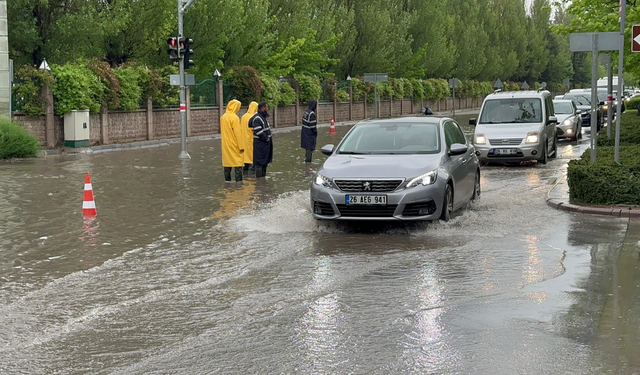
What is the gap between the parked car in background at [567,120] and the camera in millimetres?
31203

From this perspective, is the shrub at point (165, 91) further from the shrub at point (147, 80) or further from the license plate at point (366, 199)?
the license plate at point (366, 199)

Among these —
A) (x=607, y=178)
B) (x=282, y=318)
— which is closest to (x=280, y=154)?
(x=607, y=178)

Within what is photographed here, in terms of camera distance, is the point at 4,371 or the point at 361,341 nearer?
the point at 4,371

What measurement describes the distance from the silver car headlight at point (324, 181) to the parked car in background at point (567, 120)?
799 inches

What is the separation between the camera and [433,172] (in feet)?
38.8

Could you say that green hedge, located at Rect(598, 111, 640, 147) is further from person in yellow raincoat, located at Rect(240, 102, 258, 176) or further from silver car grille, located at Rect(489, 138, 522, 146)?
person in yellow raincoat, located at Rect(240, 102, 258, 176)

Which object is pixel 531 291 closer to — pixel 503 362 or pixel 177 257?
pixel 503 362

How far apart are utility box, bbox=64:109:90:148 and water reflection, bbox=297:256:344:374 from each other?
23.2 metres

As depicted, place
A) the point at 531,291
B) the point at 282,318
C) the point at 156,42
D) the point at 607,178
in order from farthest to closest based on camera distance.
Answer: the point at 156,42
the point at 607,178
the point at 531,291
the point at 282,318

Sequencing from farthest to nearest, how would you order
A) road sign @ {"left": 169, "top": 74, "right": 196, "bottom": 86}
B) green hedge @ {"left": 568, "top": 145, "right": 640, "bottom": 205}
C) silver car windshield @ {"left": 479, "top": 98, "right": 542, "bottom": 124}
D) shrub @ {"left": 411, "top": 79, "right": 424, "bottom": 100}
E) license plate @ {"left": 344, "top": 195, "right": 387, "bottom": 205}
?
shrub @ {"left": 411, "top": 79, "right": 424, "bottom": 100}, road sign @ {"left": 169, "top": 74, "right": 196, "bottom": 86}, silver car windshield @ {"left": 479, "top": 98, "right": 542, "bottom": 124}, green hedge @ {"left": 568, "top": 145, "right": 640, "bottom": 205}, license plate @ {"left": 344, "top": 195, "right": 387, "bottom": 205}

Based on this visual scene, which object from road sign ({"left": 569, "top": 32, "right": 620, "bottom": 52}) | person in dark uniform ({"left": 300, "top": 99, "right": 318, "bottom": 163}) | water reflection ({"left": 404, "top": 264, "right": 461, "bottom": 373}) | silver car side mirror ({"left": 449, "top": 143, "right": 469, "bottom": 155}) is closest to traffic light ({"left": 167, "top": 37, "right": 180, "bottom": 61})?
person in dark uniform ({"left": 300, "top": 99, "right": 318, "bottom": 163})

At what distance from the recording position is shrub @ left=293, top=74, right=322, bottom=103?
49.7m

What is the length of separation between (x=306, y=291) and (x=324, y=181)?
3861mm

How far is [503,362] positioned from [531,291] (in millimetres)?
2281
